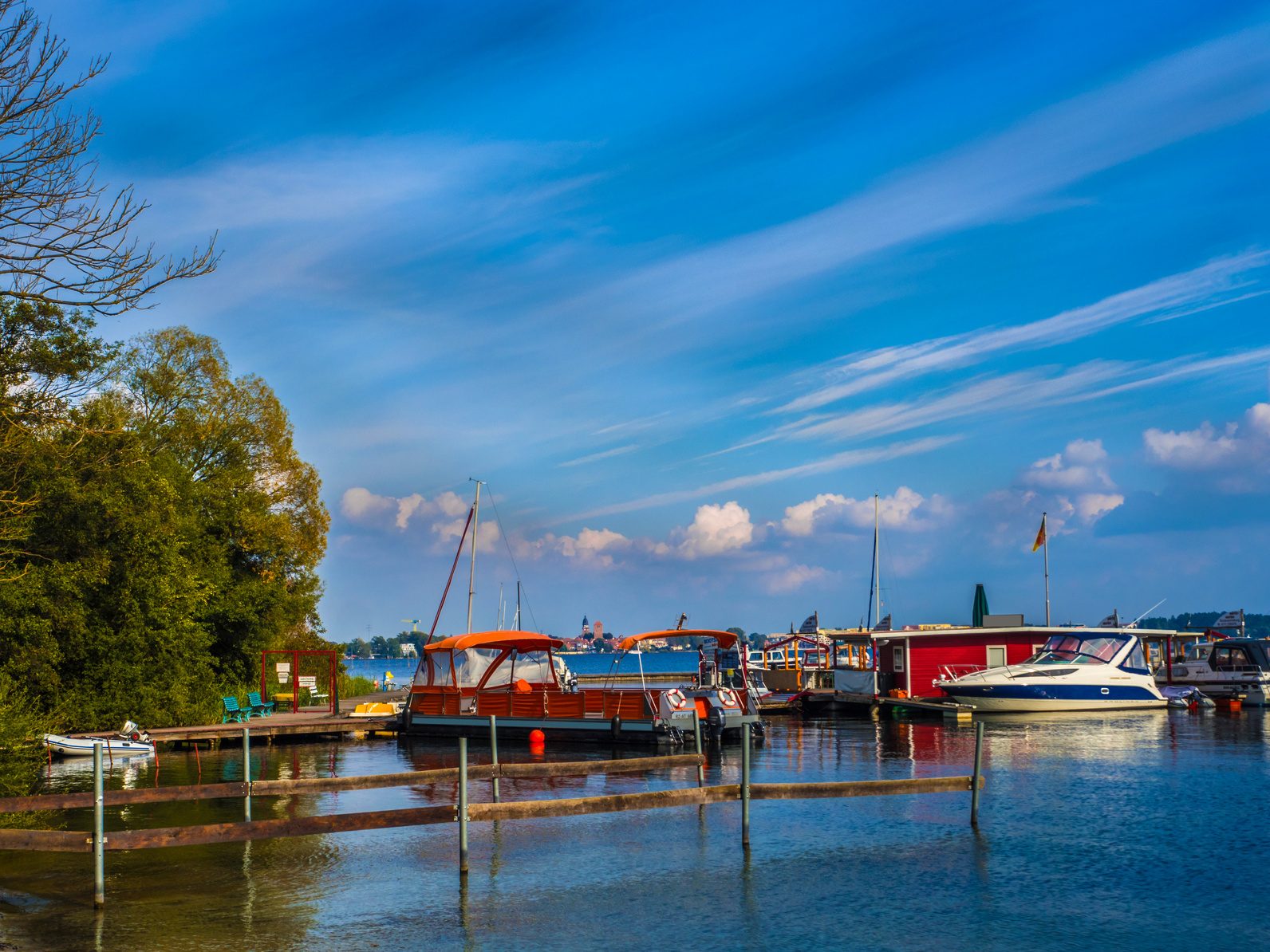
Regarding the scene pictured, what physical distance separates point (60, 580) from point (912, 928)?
25908mm

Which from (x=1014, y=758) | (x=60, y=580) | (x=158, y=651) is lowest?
(x=1014, y=758)

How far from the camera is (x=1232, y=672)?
54.9 meters

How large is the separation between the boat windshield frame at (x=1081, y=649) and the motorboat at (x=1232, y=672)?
23.6ft

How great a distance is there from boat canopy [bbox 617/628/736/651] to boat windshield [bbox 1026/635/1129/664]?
19.3 m

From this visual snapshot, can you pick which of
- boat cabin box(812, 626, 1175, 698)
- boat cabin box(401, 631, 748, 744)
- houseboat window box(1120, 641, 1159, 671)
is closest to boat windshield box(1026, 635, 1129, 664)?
boat cabin box(812, 626, 1175, 698)

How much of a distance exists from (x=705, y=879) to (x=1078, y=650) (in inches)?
1588

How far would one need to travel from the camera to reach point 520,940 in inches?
451

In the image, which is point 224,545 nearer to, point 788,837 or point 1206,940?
point 788,837

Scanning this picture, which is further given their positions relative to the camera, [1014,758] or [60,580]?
[1014,758]

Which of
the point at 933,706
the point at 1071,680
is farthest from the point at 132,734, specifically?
the point at 1071,680

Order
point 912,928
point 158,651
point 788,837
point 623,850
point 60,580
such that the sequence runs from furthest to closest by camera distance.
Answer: point 158,651 < point 60,580 < point 788,837 < point 623,850 < point 912,928

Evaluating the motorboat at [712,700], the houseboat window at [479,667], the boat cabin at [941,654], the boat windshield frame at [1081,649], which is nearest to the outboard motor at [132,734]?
the houseboat window at [479,667]

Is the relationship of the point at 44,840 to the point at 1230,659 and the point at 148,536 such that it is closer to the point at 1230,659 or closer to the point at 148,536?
the point at 148,536

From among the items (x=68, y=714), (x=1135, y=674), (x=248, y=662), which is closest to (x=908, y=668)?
(x=1135, y=674)
